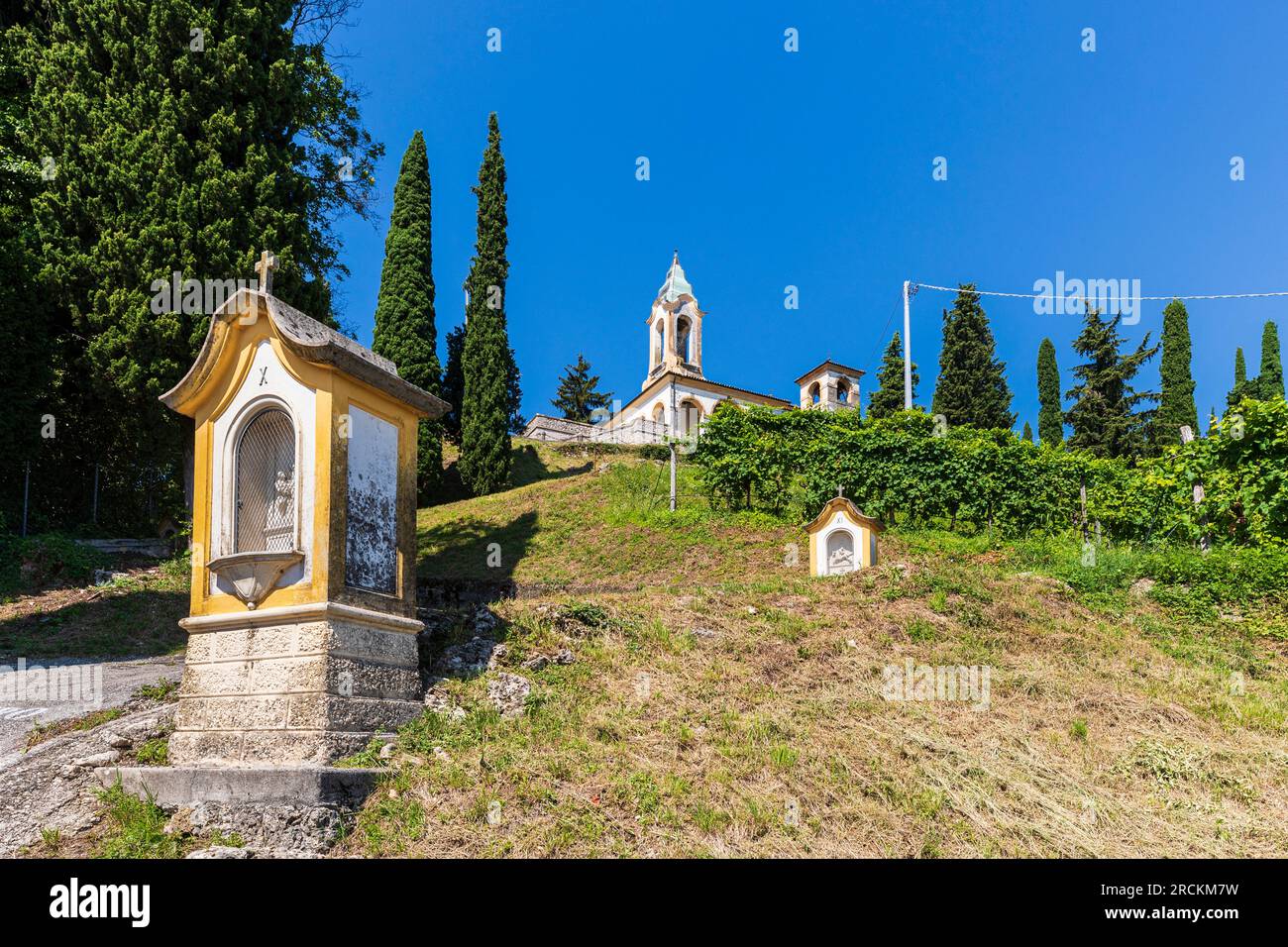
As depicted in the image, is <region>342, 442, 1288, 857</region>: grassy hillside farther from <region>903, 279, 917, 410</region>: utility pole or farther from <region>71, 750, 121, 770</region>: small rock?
<region>903, 279, 917, 410</region>: utility pole

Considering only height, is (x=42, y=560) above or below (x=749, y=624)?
above

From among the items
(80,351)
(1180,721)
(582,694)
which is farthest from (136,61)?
(1180,721)

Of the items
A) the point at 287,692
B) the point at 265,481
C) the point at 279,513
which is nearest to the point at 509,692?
the point at 287,692

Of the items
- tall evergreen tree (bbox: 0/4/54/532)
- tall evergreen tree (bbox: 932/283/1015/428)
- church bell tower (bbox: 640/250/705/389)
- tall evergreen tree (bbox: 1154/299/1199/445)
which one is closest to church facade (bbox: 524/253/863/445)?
church bell tower (bbox: 640/250/705/389)

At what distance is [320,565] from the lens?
627 cm

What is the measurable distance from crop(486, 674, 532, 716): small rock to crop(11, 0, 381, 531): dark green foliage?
10346 millimetres

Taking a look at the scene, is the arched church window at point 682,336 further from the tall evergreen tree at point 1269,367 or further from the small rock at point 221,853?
the small rock at point 221,853

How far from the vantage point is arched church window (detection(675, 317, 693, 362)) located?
40.5 m

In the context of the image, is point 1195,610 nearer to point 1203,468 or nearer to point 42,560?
point 1203,468

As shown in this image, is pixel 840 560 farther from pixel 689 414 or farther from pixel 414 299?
pixel 689 414

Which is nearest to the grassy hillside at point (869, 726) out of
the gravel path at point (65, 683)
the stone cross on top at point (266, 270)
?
the gravel path at point (65, 683)

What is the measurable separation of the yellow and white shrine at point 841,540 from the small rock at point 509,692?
7.44 metres
